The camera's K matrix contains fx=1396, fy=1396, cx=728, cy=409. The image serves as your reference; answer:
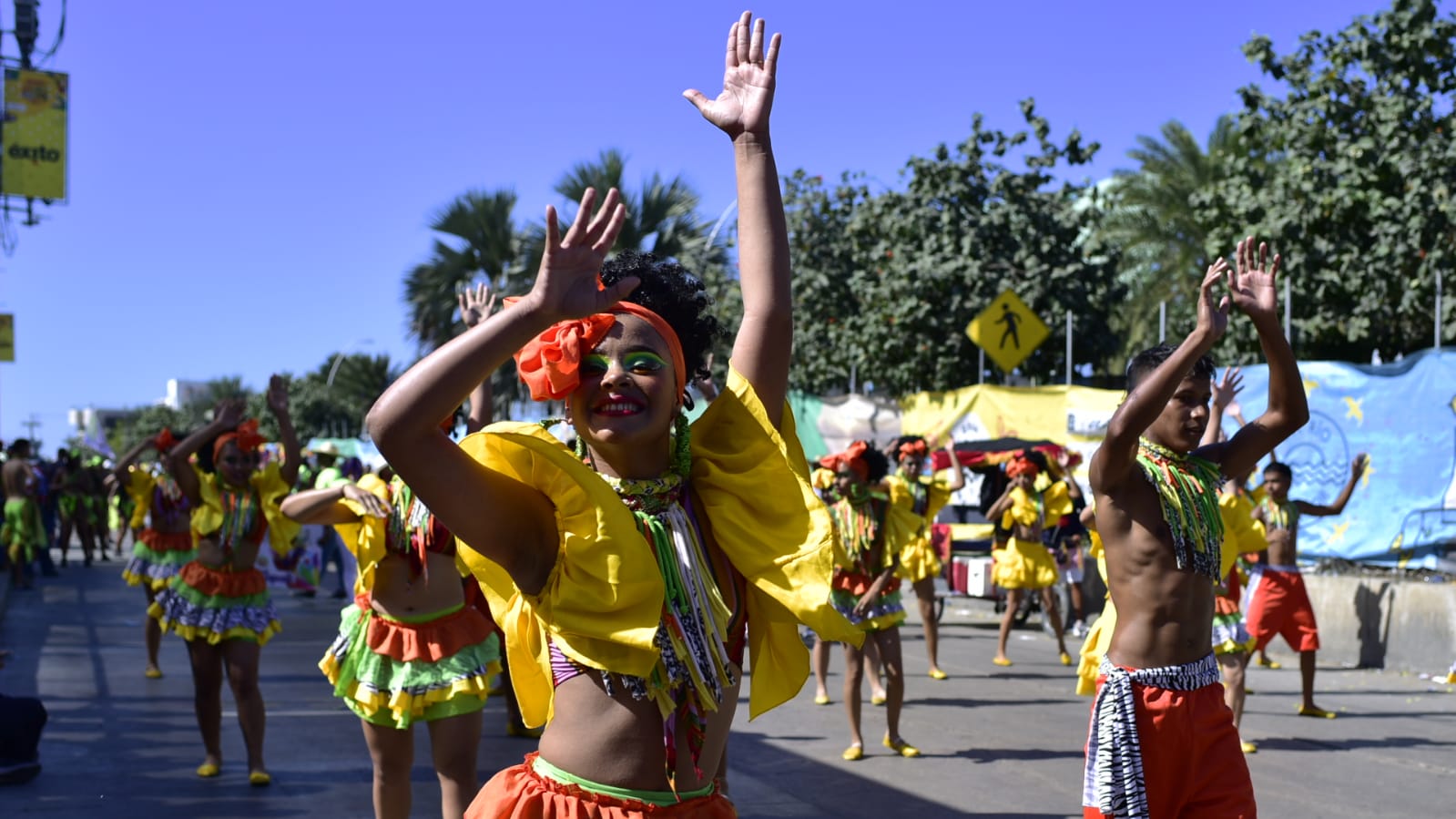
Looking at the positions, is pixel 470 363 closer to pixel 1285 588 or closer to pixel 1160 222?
pixel 1285 588

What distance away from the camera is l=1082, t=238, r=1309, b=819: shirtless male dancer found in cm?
432

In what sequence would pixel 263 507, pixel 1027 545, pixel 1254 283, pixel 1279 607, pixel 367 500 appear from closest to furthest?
1. pixel 1254 283
2. pixel 367 500
3. pixel 263 507
4. pixel 1279 607
5. pixel 1027 545

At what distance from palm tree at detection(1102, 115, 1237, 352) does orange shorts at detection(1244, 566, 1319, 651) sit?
625 inches

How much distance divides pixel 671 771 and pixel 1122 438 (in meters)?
2.34

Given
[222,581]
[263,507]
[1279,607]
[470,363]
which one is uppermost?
[470,363]

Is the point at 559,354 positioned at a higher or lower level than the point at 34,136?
lower

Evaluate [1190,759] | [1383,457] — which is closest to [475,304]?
[1190,759]

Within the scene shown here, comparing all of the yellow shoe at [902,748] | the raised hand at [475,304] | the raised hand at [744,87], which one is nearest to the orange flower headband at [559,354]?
the raised hand at [744,87]

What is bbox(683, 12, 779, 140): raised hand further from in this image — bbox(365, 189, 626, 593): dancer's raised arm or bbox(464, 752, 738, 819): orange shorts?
bbox(464, 752, 738, 819): orange shorts

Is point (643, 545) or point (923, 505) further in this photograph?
point (923, 505)

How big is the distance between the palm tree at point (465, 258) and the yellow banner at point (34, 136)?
760cm

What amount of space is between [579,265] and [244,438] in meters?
6.58

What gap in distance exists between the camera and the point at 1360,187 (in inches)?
610

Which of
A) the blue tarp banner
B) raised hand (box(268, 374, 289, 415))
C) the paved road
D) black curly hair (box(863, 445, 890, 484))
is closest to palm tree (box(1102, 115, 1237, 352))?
the blue tarp banner
